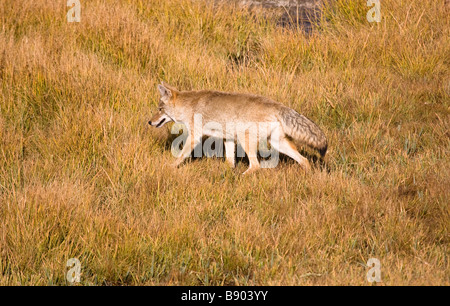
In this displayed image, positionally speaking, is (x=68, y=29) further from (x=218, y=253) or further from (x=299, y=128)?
(x=218, y=253)

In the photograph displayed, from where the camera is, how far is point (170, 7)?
9.12 m

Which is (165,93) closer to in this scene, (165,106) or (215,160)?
(165,106)

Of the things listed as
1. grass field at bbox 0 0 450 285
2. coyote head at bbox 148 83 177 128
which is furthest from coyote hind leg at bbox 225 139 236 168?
coyote head at bbox 148 83 177 128

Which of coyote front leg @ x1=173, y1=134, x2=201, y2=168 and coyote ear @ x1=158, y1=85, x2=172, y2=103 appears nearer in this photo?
→ coyote front leg @ x1=173, y1=134, x2=201, y2=168

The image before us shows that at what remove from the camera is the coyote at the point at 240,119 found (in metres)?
5.93

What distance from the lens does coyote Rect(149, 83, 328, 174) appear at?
593 centimetres

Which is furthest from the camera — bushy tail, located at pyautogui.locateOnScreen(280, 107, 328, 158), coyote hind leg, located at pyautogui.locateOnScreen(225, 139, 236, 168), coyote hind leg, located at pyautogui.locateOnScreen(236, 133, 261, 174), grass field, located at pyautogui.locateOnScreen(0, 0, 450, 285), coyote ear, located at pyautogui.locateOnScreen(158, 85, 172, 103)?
coyote ear, located at pyautogui.locateOnScreen(158, 85, 172, 103)

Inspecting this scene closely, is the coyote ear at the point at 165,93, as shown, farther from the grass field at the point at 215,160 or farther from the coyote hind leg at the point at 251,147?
the coyote hind leg at the point at 251,147

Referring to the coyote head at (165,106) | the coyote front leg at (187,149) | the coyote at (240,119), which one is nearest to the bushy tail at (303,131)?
the coyote at (240,119)

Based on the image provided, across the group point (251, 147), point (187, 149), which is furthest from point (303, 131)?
point (187, 149)

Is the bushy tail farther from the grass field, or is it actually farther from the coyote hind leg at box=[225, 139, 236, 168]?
the coyote hind leg at box=[225, 139, 236, 168]

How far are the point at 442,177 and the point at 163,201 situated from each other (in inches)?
114

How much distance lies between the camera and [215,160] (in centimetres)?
643

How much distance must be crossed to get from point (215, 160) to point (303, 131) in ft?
3.93
